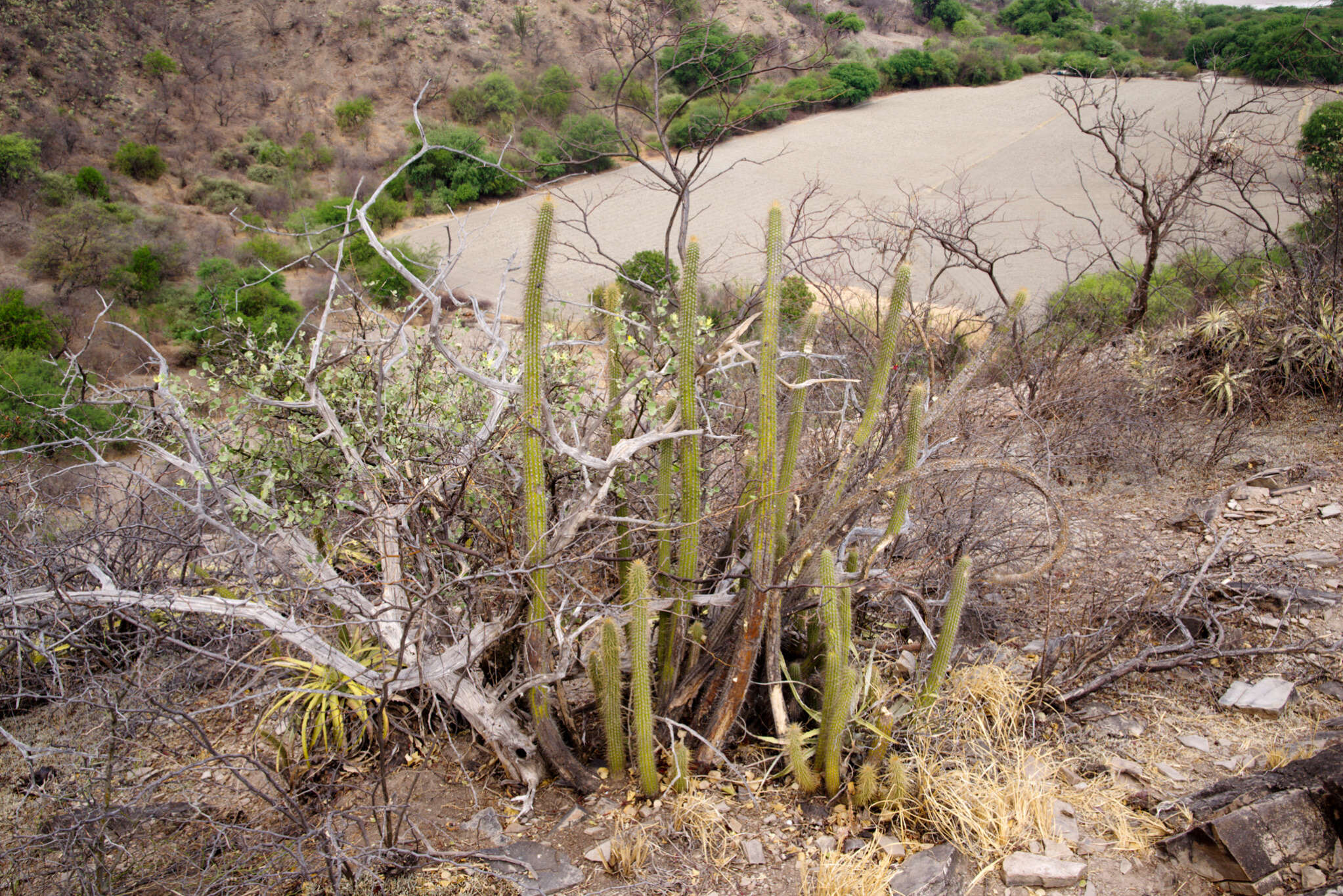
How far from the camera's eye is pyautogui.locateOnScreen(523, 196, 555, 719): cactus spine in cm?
266

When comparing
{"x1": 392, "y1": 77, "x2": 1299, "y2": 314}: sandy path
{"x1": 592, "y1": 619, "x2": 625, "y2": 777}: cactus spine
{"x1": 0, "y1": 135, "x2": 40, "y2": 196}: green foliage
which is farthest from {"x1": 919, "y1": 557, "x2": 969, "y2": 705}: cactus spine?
{"x1": 0, "y1": 135, "x2": 40, "y2": 196}: green foliage

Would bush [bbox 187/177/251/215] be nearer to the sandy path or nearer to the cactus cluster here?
the sandy path

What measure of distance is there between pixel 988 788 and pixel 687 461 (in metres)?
1.65

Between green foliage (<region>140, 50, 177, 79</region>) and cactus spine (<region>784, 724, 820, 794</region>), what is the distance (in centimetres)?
3145

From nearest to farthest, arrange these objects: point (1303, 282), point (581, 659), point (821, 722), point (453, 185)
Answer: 1. point (821, 722)
2. point (581, 659)
3. point (1303, 282)
4. point (453, 185)

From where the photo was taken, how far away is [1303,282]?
21.7ft

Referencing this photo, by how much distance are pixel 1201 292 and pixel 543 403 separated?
26.6 ft

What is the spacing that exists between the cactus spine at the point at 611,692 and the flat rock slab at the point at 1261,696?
282 cm

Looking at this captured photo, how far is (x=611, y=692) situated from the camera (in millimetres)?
2875

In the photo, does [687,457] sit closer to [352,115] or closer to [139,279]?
[139,279]

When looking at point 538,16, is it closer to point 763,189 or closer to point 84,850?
point 763,189

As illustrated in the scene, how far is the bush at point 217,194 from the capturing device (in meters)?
20.1

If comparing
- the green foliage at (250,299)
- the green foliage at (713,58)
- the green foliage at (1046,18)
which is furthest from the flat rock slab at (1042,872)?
the green foliage at (1046,18)

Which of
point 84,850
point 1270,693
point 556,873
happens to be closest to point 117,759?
point 84,850
